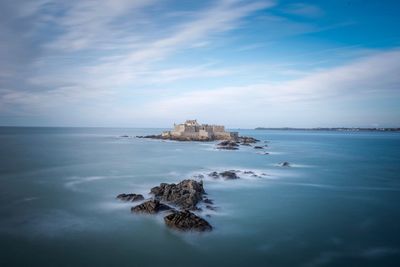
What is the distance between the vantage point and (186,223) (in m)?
9.73

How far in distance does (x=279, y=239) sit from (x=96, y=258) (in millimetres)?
5335

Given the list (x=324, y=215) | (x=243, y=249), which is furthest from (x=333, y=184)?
(x=243, y=249)

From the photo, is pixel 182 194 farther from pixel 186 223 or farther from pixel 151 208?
pixel 186 223

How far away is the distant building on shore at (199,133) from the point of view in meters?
60.0

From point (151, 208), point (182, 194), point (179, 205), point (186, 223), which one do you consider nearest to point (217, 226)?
point (186, 223)

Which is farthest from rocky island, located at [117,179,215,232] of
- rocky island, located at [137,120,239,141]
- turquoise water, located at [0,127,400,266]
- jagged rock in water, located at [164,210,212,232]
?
rocky island, located at [137,120,239,141]

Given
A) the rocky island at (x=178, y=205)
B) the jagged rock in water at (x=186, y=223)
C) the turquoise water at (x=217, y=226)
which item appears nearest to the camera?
the turquoise water at (x=217, y=226)

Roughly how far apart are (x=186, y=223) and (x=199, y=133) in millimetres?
51946

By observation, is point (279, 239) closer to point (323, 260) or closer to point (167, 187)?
point (323, 260)

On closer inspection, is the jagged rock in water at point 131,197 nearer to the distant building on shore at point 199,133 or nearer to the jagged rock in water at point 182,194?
the jagged rock in water at point 182,194

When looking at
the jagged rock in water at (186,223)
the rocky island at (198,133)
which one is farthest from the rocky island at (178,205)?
the rocky island at (198,133)

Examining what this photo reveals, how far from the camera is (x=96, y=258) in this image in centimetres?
796

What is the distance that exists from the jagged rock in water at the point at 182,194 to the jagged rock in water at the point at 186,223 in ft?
5.37

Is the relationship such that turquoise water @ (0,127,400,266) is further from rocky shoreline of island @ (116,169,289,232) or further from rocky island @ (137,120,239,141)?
rocky island @ (137,120,239,141)
